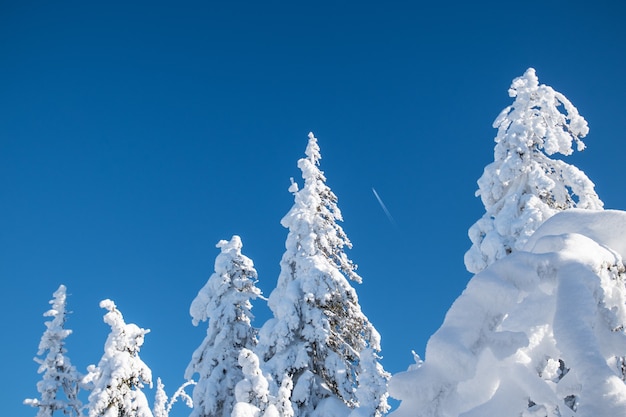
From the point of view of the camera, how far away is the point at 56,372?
22234 mm

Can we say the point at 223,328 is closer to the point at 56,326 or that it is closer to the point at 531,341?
the point at 56,326

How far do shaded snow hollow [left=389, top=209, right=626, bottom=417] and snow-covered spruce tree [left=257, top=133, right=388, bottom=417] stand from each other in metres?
13.6

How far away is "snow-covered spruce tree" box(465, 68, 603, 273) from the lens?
1425 cm

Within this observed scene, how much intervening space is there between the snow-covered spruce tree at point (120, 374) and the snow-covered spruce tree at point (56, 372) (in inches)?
238

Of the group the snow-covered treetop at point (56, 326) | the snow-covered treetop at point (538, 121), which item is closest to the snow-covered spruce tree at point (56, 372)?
the snow-covered treetop at point (56, 326)

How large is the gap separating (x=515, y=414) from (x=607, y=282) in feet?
3.03

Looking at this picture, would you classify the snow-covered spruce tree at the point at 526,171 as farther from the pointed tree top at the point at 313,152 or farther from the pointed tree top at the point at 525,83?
the pointed tree top at the point at 313,152

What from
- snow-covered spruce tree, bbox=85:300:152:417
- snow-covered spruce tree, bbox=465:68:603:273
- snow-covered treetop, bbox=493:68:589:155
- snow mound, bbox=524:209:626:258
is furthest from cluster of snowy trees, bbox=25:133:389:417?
snow mound, bbox=524:209:626:258

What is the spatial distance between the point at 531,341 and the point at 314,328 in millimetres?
15473

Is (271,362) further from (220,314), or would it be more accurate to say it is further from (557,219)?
(557,219)

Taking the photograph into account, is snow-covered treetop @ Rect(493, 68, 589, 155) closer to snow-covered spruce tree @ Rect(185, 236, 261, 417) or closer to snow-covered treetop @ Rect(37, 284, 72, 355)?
snow-covered spruce tree @ Rect(185, 236, 261, 417)

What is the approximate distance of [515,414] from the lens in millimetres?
2561

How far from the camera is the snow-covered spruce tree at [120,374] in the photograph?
16.1 meters

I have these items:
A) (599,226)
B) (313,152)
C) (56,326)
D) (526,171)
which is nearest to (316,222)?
(313,152)
